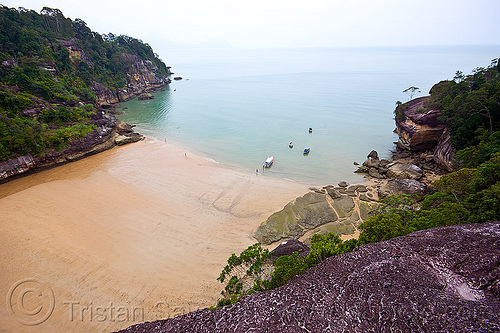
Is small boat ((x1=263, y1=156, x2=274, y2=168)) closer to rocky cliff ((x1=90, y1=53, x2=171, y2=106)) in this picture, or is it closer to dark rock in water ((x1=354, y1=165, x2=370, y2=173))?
dark rock in water ((x1=354, y1=165, x2=370, y2=173))

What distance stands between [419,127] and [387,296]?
33.5m

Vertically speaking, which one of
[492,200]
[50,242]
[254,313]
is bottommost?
[50,242]

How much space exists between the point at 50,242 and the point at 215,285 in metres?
14.8

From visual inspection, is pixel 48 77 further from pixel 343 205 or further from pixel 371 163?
pixel 371 163

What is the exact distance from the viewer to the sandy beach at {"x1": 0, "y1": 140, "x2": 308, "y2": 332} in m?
14.7

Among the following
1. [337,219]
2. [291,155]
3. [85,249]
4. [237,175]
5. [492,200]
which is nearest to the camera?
[492,200]

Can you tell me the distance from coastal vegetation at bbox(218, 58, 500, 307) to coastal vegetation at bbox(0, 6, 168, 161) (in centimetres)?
3415

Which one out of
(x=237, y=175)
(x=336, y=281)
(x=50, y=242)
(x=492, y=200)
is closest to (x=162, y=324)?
(x=336, y=281)

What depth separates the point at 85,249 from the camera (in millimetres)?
18828

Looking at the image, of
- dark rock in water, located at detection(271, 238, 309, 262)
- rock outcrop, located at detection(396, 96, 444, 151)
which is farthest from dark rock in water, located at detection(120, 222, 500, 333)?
rock outcrop, located at detection(396, 96, 444, 151)

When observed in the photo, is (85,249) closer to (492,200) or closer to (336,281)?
(336,281)

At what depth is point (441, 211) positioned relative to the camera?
1495cm
